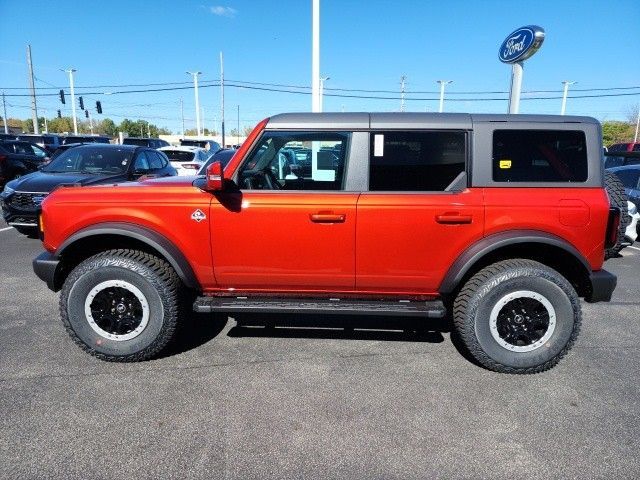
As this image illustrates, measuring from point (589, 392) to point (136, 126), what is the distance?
115m

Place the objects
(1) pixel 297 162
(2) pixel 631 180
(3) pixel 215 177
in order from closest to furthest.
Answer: (3) pixel 215 177 → (1) pixel 297 162 → (2) pixel 631 180

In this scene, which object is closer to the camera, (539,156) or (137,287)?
(539,156)

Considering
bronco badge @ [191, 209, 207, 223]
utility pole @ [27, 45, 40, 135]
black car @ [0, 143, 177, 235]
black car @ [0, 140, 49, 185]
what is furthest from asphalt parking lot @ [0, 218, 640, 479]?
utility pole @ [27, 45, 40, 135]

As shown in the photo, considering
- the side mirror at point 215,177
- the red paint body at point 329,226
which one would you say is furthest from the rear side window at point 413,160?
the side mirror at point 215,177

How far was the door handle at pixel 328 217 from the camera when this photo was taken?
3066 mm

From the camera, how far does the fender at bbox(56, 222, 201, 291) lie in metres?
3.15

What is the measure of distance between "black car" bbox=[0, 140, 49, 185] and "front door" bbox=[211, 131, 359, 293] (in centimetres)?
1240

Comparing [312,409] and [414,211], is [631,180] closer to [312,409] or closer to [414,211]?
[414,211]

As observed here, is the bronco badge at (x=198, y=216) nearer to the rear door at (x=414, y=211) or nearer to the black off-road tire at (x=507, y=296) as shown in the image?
the rear door at (x=414, y=211)

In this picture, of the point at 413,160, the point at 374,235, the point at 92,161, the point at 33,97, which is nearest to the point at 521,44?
the point at 413,160

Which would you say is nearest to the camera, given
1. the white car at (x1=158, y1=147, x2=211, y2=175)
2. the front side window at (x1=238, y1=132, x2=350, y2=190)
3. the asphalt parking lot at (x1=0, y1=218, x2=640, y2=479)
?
the asphalt parking lot at (x1=0, y1=218, x2=640, y2=479)

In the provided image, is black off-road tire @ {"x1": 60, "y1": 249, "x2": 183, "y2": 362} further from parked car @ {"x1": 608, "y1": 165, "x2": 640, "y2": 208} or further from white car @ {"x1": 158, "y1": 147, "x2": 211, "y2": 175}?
white car @ {"x1": 158, "y1": 147, "x2": 211, "y2": 175}

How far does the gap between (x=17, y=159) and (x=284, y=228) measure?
13.3 meters

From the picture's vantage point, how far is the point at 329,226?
3.09 m
